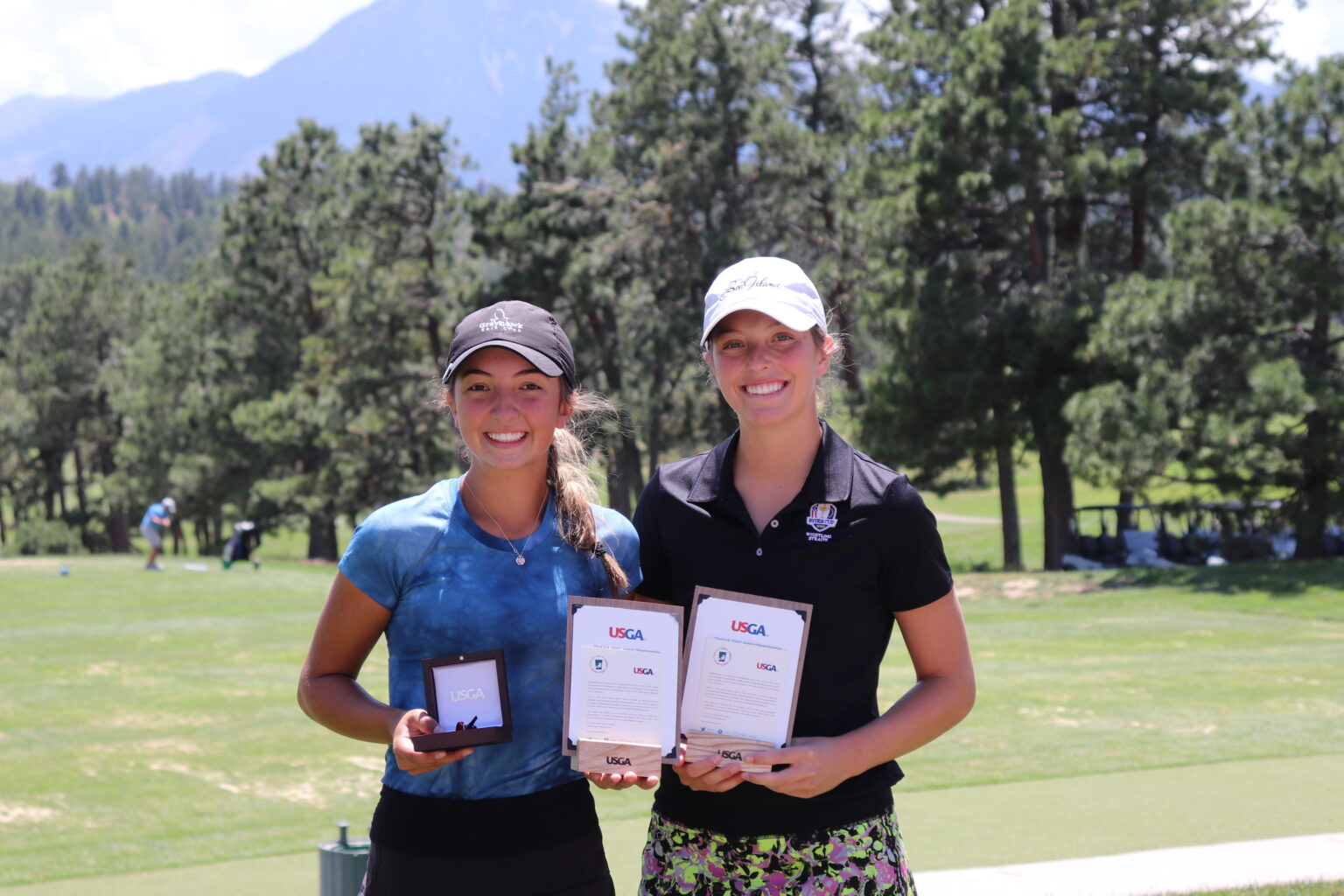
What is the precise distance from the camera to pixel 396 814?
9.68 feet

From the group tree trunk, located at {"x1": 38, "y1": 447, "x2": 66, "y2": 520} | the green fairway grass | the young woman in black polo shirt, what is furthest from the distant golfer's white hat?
tree trunk, located at {"x1": 38, "y1": 447, "x2": 66, "y2": 520}

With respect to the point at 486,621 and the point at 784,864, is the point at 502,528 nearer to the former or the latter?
the point at 486,621

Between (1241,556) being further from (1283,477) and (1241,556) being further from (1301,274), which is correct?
(1301,274)

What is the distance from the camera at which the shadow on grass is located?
21.0 meters

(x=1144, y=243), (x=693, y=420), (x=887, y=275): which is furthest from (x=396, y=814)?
(x=693, y=420)

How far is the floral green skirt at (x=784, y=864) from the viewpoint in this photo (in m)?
2.98

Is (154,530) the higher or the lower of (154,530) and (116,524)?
the higher

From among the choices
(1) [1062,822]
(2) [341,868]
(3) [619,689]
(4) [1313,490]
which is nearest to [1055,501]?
(4) [1313,490]

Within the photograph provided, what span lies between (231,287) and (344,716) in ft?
157

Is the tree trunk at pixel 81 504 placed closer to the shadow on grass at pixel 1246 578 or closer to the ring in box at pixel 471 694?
the shadow on grass at pixel 1246 578

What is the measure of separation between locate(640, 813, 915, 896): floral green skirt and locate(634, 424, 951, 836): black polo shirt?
0.09 ft

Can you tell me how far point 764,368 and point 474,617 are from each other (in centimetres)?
82

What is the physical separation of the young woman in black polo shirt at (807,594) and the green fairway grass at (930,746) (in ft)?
12.6

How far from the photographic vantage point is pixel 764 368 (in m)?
3.03
